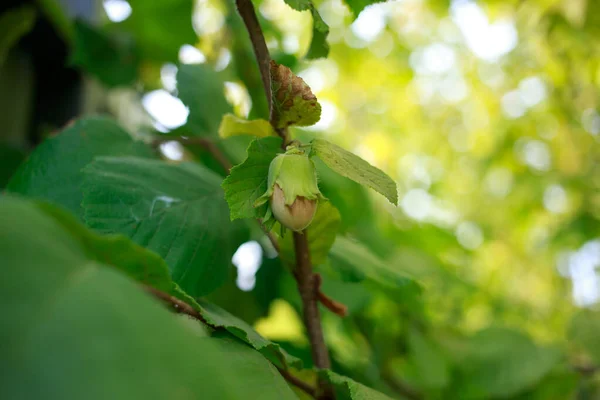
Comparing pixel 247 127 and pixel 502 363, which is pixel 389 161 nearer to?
pixel 502 363

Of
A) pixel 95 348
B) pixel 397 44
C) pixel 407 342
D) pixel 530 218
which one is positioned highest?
pixel 397 44

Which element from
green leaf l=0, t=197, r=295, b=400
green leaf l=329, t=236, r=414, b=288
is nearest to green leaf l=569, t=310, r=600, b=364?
green leaf l=329, t=236, r=414, b=288

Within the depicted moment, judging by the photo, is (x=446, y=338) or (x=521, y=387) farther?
(x=446, y=338)

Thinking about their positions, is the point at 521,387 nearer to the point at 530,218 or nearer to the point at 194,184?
the point at 194,184

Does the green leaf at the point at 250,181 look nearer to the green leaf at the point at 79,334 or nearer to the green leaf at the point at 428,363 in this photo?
the green leaf at the point at 79,334

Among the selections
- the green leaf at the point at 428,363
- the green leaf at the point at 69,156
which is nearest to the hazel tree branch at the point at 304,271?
the green leaf at the point at 69,156

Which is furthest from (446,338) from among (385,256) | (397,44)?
(397,44)

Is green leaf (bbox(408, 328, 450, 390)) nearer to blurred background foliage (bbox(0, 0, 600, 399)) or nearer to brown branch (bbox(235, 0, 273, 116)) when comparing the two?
blurred background foliage (bbox(0, 0, 600, 399))
